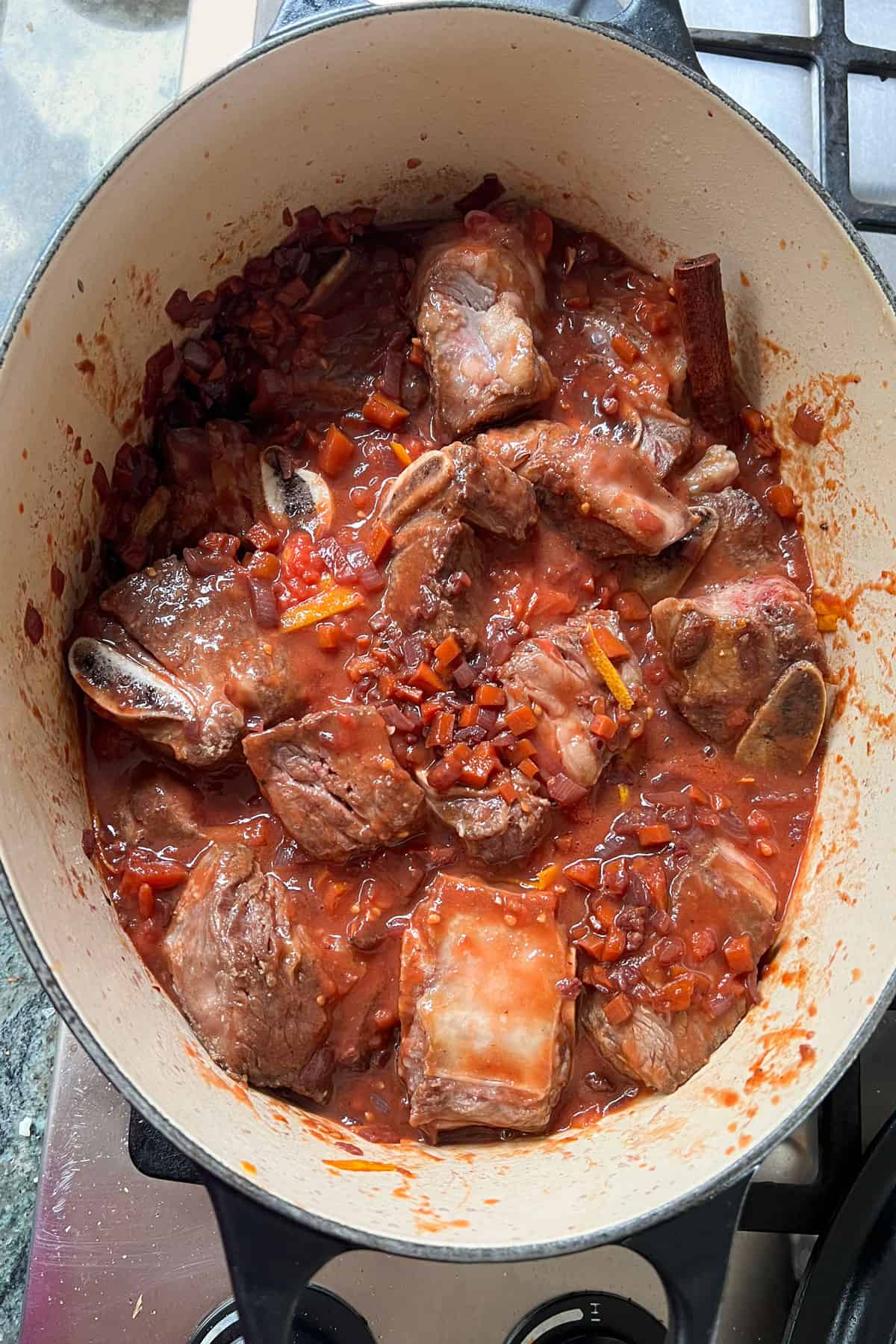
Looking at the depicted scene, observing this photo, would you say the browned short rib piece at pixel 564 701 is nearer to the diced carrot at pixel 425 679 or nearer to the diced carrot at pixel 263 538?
the diced carrot at pixel 425 679

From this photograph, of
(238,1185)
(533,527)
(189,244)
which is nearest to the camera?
(238,1185)

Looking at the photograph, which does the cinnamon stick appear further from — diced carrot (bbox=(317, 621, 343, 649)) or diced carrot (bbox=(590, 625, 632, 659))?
diced carrot (bbox=(317, 621, 343, 649))

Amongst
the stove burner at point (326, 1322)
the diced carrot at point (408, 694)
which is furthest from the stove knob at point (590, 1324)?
the diced carrot at point (408, 694)

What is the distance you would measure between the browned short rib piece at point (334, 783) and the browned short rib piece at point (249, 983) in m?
0.17

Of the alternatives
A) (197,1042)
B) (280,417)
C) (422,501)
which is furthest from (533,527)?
(197,1042)

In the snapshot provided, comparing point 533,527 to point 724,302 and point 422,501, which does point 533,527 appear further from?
point 724,302

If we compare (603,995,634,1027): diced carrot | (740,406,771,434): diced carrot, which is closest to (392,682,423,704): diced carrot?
(603,995,634,1027): diced carrot

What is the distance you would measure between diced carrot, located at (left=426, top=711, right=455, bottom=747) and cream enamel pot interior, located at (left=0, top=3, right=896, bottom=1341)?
0.73m

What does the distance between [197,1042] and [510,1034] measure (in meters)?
0.61

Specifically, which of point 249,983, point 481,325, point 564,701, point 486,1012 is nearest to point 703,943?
point 486,1012

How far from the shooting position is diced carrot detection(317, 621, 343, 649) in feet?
7.49

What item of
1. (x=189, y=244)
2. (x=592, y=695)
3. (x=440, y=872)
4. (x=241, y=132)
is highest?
(x=241, y=132)

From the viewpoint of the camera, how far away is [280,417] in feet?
8.18

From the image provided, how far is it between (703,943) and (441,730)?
2.29ft
